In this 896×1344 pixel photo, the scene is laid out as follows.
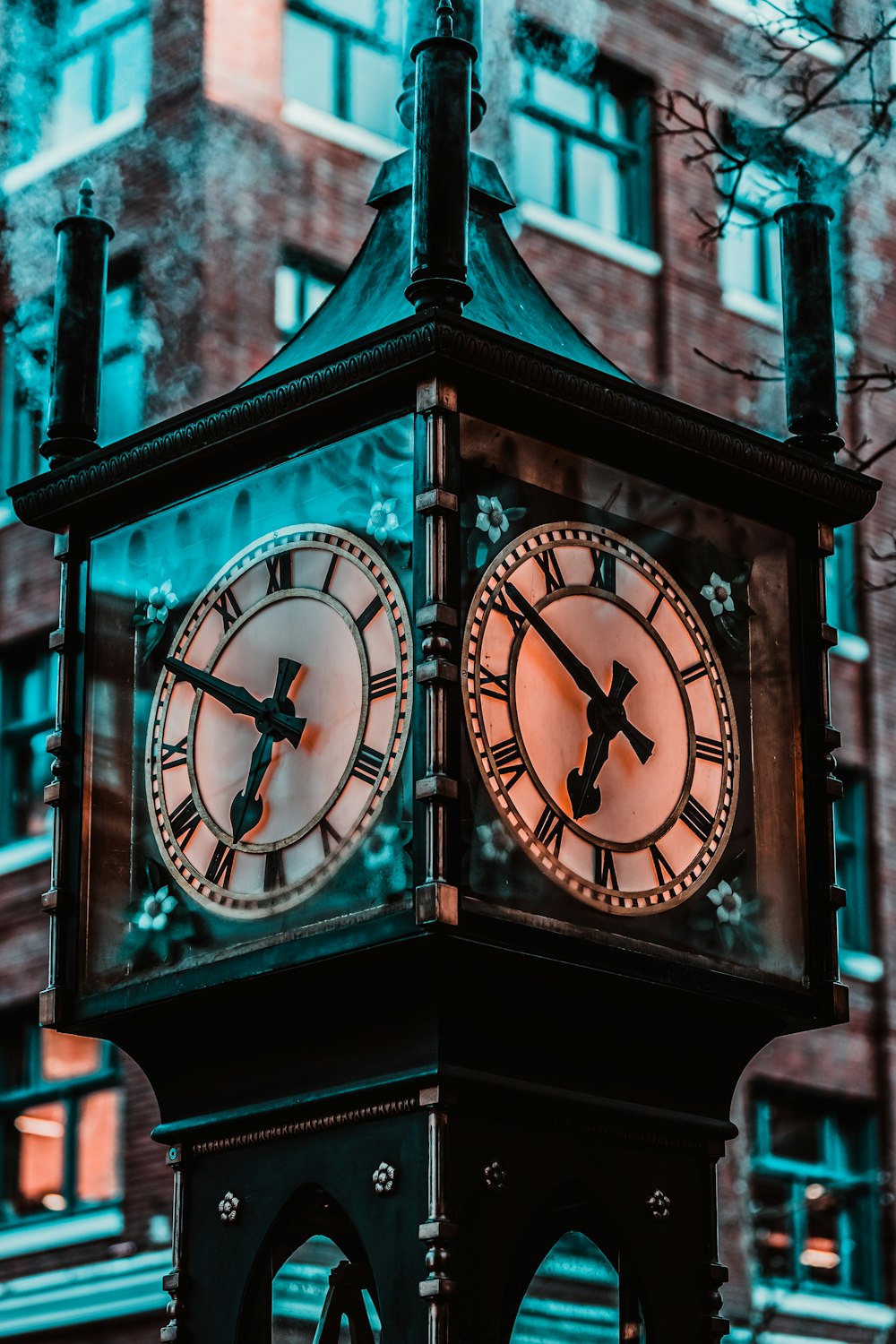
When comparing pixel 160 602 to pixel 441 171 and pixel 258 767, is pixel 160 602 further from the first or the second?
pixel 441 171

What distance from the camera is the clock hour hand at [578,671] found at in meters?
3.94

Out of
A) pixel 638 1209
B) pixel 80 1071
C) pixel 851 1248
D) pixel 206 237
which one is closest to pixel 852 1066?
pixel 851 1248

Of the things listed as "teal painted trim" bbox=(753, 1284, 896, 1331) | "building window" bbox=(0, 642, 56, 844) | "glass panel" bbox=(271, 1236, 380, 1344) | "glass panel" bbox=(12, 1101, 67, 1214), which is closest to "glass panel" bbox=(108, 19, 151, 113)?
"building window" bbox=(0, 642, 56, 844)

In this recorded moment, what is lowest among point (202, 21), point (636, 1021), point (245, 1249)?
point (245, 1249)

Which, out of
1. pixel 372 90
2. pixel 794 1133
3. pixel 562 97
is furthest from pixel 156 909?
pixel 562 97

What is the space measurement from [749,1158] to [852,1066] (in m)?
1.58

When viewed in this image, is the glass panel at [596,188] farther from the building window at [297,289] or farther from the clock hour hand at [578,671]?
the clock hour hand at [578,671]

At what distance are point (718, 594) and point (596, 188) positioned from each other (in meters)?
16.9

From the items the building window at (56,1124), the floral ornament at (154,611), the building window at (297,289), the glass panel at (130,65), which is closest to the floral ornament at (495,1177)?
the floral ornament at (154,611)

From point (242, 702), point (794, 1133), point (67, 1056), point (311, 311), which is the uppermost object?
point (311, 311)

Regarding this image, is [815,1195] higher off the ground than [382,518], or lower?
higher

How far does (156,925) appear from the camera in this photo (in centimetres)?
408

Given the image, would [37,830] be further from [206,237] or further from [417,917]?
[417,917]

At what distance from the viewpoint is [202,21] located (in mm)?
17719
